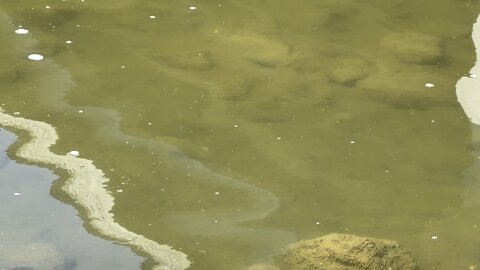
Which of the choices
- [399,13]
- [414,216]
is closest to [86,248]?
[414,216]

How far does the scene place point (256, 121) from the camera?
391 cm

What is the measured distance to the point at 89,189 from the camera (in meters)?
3.39

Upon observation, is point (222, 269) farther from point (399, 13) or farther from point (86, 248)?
point (399, 13)

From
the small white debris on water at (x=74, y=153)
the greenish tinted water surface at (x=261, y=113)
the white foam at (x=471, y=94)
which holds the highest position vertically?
the small white debris on water at (x=74, y=153)

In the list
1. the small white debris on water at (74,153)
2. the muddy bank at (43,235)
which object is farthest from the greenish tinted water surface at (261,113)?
the muddy bank at (43,235)

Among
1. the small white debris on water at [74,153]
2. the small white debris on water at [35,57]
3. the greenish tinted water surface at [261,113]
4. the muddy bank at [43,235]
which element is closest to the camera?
the muddy bank at [43,235]

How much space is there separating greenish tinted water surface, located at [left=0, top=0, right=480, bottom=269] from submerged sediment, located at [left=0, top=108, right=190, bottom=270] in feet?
0.14

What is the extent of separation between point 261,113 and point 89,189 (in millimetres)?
975

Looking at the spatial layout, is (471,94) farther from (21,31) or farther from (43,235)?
(21,31)

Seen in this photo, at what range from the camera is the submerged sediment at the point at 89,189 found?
307cm

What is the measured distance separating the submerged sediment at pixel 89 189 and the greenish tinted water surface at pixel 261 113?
0.14ft

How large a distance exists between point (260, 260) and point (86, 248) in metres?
0.63

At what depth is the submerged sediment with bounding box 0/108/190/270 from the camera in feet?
10.1

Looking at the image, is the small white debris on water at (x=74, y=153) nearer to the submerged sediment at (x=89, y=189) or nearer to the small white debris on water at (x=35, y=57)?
the submerged sediment at (x=89, y=189)
